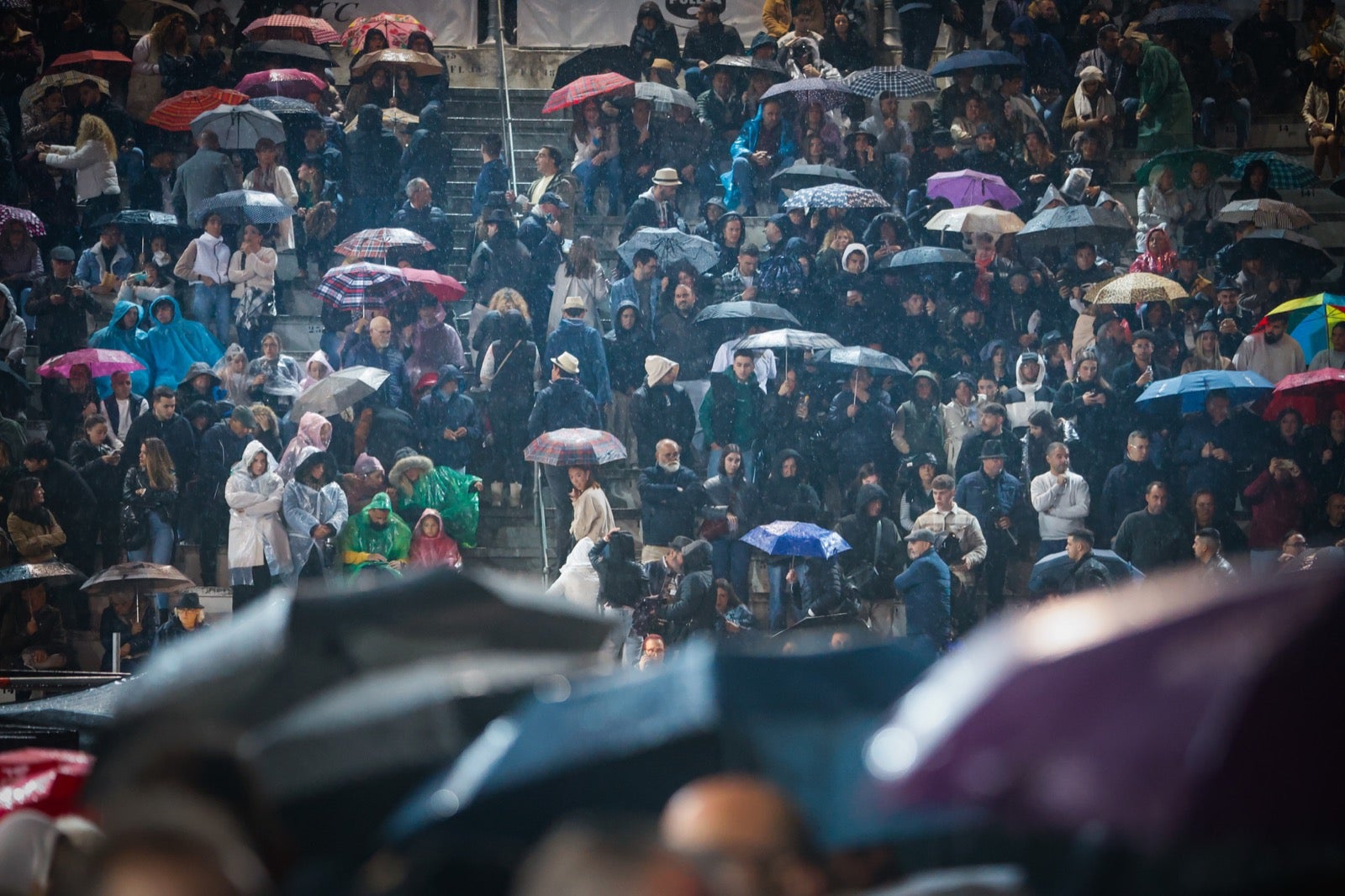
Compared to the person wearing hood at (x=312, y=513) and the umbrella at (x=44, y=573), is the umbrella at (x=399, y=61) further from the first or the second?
the umbrella at (x=44, y=573)

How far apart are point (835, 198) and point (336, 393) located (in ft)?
16.1

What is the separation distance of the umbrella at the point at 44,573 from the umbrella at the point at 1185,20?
12215 mm

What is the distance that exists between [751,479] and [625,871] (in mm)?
12053

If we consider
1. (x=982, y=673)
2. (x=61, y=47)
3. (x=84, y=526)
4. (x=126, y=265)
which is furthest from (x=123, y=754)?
(x=61, y=47)

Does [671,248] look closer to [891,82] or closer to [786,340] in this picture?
[786,340]

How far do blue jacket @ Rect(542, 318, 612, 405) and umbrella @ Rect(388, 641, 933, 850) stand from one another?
11736 mm

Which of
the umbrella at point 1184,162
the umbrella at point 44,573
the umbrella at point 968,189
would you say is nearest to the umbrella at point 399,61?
the umbrella at point 968,189

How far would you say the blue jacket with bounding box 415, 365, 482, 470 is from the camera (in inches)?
539

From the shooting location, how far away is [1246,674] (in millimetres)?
1911

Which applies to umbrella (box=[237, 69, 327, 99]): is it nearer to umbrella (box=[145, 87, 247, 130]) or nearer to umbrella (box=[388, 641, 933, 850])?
umbrella (box=[145, 87, 247, 130])

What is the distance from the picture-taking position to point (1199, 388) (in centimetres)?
1419

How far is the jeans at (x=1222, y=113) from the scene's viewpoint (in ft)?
59.7

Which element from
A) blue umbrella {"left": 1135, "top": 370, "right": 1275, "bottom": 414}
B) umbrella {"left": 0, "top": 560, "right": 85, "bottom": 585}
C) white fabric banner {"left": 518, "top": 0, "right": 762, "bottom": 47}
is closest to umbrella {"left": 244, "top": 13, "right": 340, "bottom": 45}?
white fabric banner {"left": 518, "top": 0, "right": 762, "bottom": 47}

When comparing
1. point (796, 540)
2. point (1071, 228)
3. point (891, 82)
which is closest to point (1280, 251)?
point (1071, 228)
